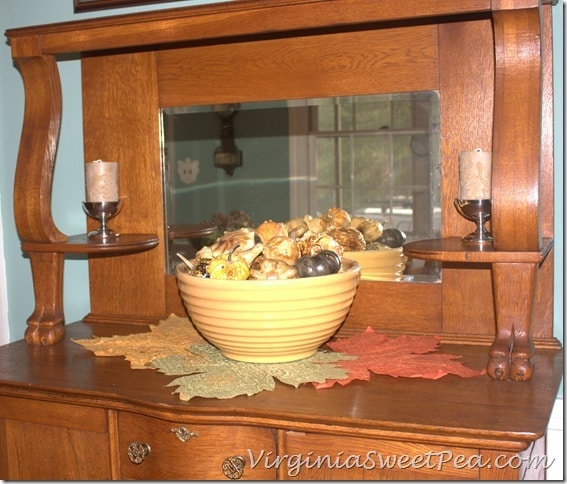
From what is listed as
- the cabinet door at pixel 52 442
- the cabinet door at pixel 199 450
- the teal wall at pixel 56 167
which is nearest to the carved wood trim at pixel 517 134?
the cabinet door at pixel 199 450

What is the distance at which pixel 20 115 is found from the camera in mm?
1730

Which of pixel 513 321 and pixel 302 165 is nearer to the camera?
pixel 513 321

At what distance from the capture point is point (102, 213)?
Result: 1.49 meters

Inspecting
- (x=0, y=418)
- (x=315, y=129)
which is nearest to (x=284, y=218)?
(x=315, y=129)

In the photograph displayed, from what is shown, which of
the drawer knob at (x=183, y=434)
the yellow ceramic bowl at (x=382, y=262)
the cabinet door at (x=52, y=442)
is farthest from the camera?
the yellow ceramic bowl at (x=382, y=262)

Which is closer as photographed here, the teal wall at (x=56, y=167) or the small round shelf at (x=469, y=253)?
the small round shelf at (x=469, y=253)

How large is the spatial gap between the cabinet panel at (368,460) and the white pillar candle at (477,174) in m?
0.46

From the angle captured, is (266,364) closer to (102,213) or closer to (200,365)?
(200,365)

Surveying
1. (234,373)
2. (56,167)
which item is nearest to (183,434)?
(234,373)

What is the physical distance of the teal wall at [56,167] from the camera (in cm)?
167

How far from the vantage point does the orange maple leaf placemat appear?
1.15 meters

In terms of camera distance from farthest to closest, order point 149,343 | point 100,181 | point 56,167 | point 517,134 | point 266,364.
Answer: point 56,167 < point 100,181 < point 149,343 < point 266,364 < point 517,134

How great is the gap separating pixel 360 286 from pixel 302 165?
27cm

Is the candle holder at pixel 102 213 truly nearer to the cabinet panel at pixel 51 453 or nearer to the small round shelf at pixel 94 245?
the small round shelf at pixel 94 245
